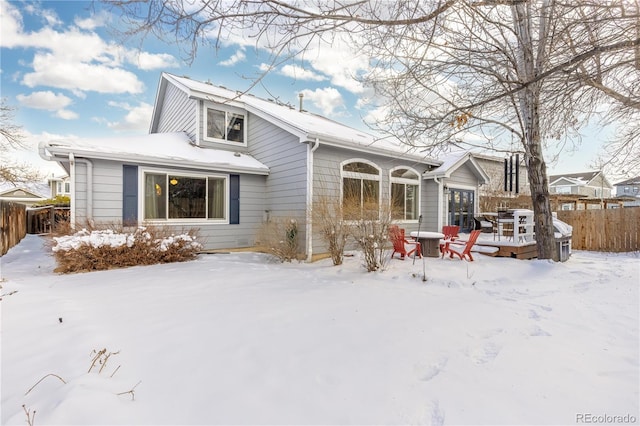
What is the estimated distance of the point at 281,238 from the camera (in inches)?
297

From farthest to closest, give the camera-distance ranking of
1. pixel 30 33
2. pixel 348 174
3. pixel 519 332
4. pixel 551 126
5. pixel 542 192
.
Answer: pixel 348 174 < pixel 30 33 < pixel 542 192 < pixel 551 126 < pixel 519 332

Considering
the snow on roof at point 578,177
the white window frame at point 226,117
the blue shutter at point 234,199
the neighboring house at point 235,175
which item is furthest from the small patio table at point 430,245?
the snow on roof at point 578,177

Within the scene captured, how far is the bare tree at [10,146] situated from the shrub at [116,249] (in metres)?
9.83

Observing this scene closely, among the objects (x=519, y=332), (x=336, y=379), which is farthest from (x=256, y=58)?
(x=519, y=332)

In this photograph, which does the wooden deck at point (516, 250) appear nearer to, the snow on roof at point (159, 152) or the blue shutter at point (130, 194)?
the snow on roof at point (159, 152)

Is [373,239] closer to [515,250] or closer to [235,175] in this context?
[515,250]

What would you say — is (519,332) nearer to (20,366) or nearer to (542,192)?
(20,366)

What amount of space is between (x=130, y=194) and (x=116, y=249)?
1.91 meters

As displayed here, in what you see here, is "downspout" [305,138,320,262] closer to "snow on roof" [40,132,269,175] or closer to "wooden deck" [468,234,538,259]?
"snow on roof" [40,132,269,175]

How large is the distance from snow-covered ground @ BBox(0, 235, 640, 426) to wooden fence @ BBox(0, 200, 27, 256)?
5.79 meters

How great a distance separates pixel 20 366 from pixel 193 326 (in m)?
1.32

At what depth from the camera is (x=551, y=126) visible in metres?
5.31

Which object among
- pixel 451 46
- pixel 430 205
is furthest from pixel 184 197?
pixel 430 205

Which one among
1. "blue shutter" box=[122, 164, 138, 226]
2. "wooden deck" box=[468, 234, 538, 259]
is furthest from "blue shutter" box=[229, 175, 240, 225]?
"wooden deck" box=[468, 234, 538, 259]
